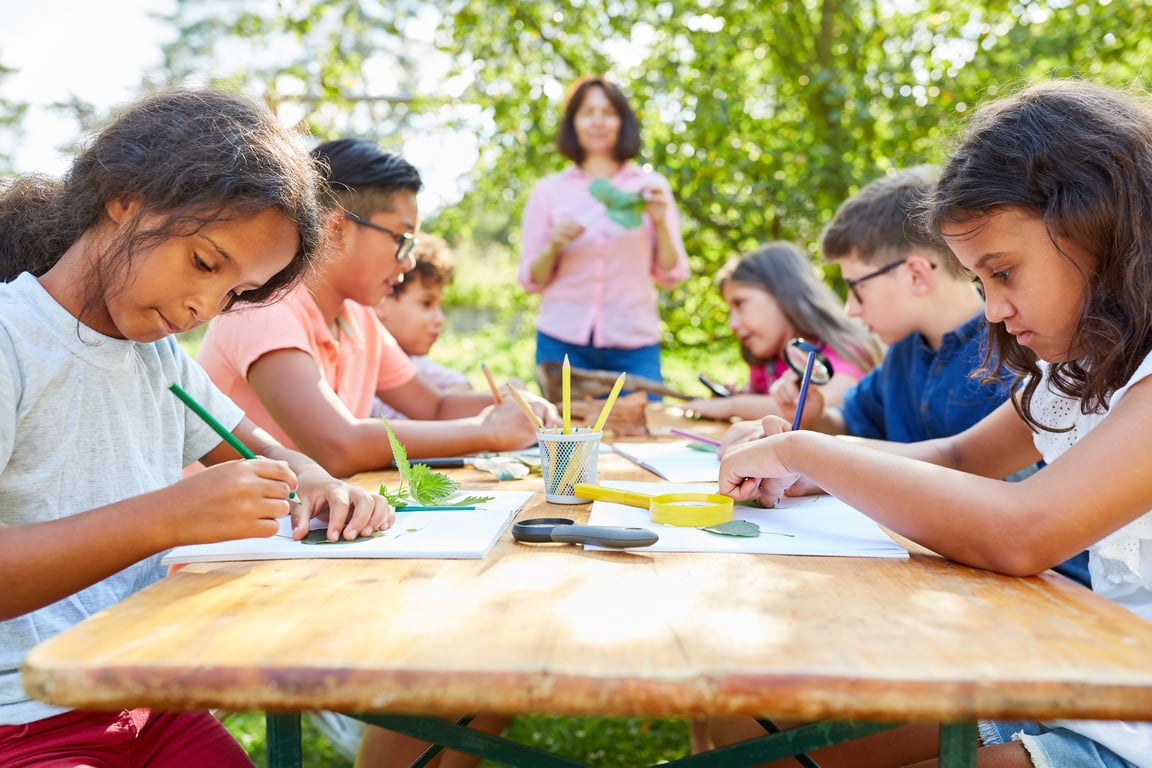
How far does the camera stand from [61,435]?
1.28 m

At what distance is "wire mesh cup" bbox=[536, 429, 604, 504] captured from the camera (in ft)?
4.89

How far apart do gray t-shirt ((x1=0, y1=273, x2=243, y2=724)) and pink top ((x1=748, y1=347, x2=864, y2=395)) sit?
2155 millimetres

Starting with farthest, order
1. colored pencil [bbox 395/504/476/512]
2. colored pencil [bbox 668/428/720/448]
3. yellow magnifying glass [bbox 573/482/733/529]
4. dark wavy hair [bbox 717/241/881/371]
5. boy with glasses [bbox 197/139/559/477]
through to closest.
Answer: dark wavy hair [bbox 717/241/881/371] → colored pencil [bbox 668/428/720/448] → boy with glasses [bbox 197/139/559/477] → colored pencil [bbox 395/504/476/512] → yellow magnifying glass [bbox 573/482/733/529]

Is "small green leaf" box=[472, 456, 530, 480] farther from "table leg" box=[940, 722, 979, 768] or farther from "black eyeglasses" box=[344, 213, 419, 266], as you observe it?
"table leg" box=[940, 722, 979, 768]

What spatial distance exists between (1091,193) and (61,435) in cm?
150

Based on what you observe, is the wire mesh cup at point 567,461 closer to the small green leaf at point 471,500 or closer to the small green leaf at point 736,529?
the small green leaf at point 471,500

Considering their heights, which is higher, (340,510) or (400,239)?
(400,239)

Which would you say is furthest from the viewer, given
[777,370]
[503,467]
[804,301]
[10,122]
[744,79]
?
[10,122]

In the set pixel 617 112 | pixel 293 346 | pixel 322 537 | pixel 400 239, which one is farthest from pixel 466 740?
pixel 617 112

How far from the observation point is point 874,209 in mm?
2578

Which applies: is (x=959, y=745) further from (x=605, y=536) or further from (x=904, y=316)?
(x=904, y=316)

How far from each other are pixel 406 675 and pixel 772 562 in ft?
1.79

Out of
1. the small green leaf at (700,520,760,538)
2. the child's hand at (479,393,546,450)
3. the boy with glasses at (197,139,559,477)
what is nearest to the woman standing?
the boy with glasses at (197,139,559,477)

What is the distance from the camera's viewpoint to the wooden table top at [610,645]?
715 mm
